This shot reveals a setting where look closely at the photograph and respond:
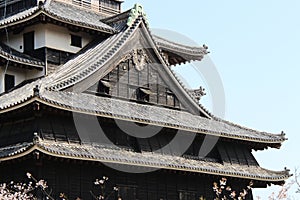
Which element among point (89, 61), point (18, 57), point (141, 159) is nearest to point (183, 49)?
point (89, 61)

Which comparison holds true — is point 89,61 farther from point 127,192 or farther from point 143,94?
point 127,192

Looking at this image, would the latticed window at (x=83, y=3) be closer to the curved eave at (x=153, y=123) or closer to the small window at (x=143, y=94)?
the small window at (x=143, y=94)

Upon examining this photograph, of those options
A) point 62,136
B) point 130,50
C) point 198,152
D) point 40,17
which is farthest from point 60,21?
point 198,152

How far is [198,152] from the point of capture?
39406 millimetres

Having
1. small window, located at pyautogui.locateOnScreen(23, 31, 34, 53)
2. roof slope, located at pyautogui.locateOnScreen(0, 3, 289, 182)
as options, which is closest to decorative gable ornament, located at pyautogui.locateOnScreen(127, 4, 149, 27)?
roof slope, located at pyautogui.locateOnScreen(0, 3, 289, 182)

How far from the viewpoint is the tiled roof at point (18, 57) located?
119 feet

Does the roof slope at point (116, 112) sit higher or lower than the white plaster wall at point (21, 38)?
lower

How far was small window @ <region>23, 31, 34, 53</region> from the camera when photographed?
39125 mm

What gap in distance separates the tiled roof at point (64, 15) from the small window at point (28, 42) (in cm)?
112

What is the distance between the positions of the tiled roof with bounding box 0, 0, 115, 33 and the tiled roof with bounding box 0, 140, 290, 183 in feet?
25.8

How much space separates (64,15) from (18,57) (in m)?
3.69

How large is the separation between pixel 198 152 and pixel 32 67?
10002 mm

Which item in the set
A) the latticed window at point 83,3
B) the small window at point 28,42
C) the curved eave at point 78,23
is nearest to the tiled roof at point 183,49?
the latticed window at point 83,3

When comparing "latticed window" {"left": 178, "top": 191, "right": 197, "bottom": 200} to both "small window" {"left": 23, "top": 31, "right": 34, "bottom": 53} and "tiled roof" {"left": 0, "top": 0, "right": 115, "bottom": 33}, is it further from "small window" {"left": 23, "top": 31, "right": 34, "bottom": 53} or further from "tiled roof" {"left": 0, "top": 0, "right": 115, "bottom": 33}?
"small window" {"left": 23, "top": 31, "right": 34, "bottom": 53}
